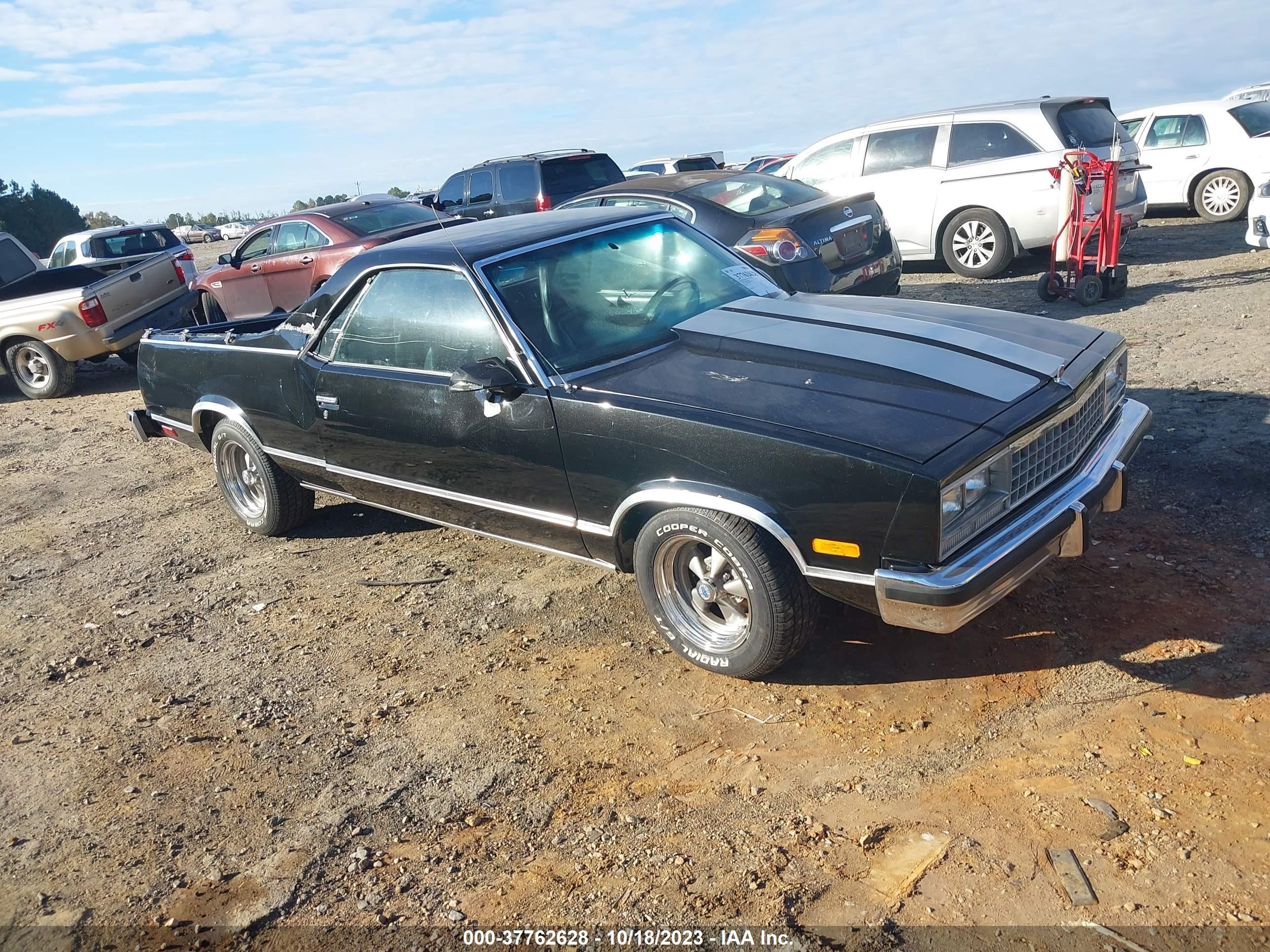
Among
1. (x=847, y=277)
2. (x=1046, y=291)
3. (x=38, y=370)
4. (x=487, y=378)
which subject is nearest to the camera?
(x=487, y=378)

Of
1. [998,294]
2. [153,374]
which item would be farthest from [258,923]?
[998,294]

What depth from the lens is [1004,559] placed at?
10.5 feet

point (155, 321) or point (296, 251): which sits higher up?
point (296, 251)

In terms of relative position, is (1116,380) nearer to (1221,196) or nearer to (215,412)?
(215,412)

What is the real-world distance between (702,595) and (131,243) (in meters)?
14.6

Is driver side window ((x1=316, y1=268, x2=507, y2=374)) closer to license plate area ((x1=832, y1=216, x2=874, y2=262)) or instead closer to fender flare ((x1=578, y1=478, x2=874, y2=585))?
Result: fender flare ((x1=578, y1=478, x2=874, y2=585))

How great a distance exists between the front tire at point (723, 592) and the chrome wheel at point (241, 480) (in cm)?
301

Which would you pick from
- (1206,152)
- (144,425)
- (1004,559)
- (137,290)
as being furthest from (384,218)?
(1206,152)

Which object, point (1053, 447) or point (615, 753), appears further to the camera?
point (1053, 447)

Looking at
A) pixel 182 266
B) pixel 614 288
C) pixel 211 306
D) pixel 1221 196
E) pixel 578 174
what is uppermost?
pixel 578 174

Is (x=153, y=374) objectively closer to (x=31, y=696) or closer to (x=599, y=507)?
(x=31, y=696)

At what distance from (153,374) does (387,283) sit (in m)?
2.35

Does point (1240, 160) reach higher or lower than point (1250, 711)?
higher

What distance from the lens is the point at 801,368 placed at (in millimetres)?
3699
